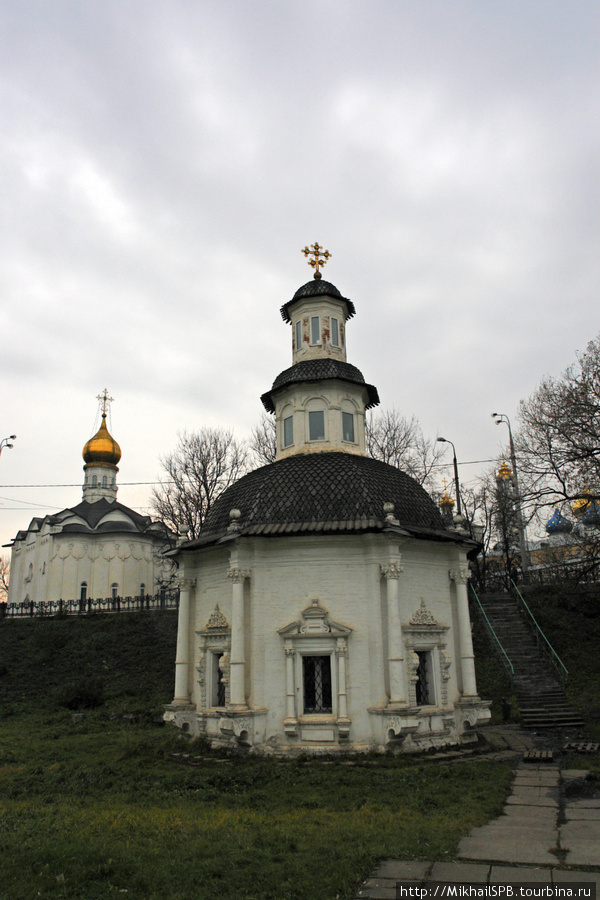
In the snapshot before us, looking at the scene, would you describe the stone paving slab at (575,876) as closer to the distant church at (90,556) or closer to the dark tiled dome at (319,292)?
the dark tiled dome at (319,292)

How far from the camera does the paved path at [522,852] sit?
696 cm

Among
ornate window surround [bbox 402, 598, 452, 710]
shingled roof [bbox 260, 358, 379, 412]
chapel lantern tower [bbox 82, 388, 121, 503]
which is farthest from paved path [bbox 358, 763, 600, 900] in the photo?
chapel lantern tower [bbox 82, 388, 121, 503]

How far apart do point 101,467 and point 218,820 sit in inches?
1727

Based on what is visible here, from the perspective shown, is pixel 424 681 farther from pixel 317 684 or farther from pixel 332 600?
pixel 332 600

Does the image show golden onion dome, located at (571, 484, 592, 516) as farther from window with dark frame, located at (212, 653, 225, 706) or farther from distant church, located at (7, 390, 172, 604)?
distant church, located at (7, 390, 172, 604)

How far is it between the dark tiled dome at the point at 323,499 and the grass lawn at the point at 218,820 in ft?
17.0

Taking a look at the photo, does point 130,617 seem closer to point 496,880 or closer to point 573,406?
point 573,406

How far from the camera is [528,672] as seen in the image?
23016 millimetres

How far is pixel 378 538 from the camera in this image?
15633mm

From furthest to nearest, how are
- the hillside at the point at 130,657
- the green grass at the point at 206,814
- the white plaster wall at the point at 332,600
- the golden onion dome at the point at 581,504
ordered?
1. the hillside at the point at 130,657
2. the golden onion dome at the point at 581,504
3. the white plaster wall at the point at 332,600
4. the green grass at the point at 206,814

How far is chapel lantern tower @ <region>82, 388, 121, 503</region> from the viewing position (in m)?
50.3

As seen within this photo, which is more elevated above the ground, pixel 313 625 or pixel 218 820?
pixel 313 625

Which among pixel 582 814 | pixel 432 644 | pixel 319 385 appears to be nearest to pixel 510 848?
pixel 582 814

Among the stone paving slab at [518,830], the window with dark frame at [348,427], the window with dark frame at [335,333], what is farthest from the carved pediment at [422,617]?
the window with dark frame at [335,333]
